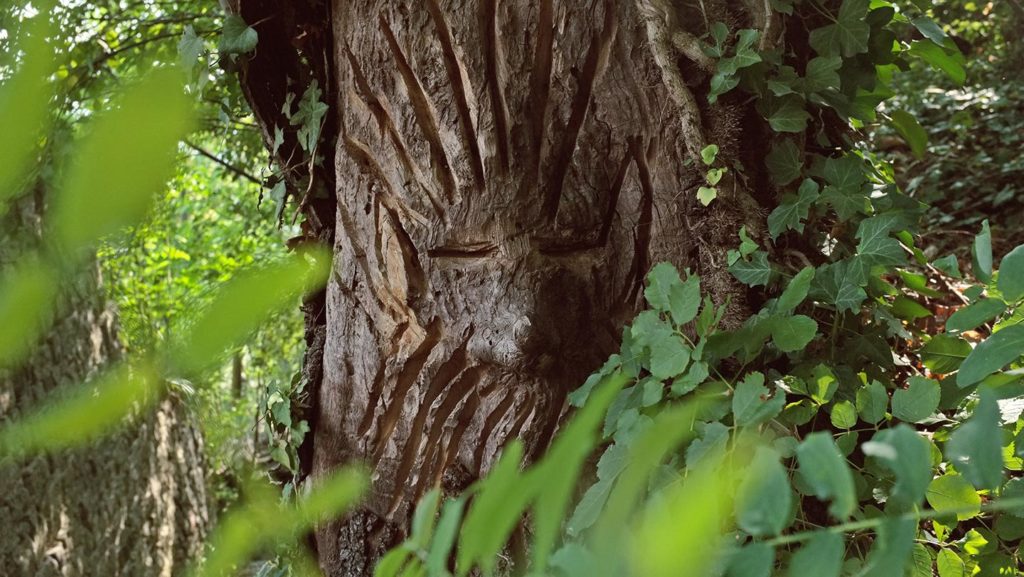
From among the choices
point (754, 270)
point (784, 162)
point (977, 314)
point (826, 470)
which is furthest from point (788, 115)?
point (826, 470)

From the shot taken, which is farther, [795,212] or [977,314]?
[795,212]

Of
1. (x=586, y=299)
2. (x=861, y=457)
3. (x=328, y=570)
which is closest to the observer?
(x=861, y=457)

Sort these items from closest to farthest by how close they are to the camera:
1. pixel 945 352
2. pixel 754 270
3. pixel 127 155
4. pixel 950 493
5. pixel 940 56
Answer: pixel 127 155, pixel 950 493, pixel 945 352, pixel 754 270, pixel 940 56

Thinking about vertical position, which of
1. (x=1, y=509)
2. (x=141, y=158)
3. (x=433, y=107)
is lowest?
(x=433, y=107)

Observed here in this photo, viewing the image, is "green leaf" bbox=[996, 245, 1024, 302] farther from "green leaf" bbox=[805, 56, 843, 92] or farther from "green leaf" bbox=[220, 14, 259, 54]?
"green leaf" bbox=[220, 14, 259, 54]

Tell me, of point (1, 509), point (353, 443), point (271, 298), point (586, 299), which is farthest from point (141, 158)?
point (353, 443)

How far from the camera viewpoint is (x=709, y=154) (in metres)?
1.07

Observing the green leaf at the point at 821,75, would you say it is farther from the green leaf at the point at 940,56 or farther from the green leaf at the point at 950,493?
the green leaf at the point at 950,493

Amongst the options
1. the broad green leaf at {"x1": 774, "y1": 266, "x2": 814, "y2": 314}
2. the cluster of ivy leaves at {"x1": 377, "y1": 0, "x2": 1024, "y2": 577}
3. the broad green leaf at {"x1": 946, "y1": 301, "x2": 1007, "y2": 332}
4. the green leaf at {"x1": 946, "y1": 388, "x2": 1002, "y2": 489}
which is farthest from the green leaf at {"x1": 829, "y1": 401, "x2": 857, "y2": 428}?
the green leaf at {"x1": 946, "y1": 388, "x2": 1002, "y2": 489}

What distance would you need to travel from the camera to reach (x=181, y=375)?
0.21 m

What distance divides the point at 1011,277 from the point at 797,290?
374 mm

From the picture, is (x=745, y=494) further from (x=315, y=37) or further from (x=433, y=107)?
(x=315, y=37)

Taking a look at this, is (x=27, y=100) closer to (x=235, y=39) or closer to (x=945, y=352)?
(x=945, y=352)

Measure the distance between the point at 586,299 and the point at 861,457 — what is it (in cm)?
40
